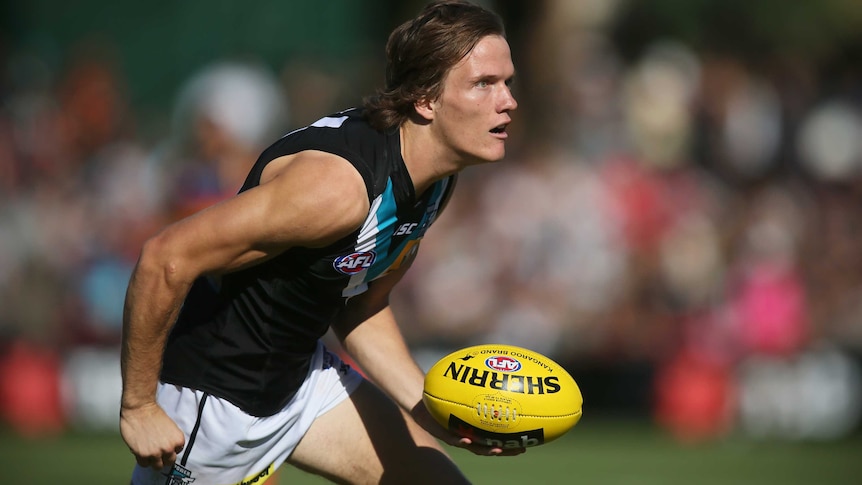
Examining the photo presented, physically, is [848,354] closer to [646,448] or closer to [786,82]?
[646,448]

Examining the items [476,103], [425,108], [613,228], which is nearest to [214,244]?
[425,108]

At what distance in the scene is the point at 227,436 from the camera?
4.52 m

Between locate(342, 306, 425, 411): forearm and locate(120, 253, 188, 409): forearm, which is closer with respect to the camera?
locate(120, 253, 188, 409): forearm

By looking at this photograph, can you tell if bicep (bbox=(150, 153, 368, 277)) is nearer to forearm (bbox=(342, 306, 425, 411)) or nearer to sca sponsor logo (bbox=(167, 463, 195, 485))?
sca sponsor logo (bbox=(167, 463, 195, 485))

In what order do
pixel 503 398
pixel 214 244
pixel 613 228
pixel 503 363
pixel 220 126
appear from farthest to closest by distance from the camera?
pixel 613 228, pixel 220 126, pixel 503 363, pixel 503 398, pixel 214 244

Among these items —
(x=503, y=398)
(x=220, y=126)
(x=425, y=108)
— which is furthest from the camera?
(x=220, y=126)

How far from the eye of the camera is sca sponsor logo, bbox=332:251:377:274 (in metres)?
4.36

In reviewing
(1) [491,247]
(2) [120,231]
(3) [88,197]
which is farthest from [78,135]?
(1) [491,247]

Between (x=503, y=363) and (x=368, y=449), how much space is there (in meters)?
0.77

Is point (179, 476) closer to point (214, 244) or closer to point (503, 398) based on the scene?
point (214, 244)

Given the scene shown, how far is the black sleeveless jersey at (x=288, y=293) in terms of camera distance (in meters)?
4.32

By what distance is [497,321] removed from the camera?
11.7 meters

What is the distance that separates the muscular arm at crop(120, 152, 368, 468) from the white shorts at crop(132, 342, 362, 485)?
301 mm

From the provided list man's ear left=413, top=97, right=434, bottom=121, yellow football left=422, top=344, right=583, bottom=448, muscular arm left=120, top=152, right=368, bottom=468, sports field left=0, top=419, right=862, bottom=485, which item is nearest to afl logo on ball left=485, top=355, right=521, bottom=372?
yellow football left=422, top=344, right=583, bottom=448
